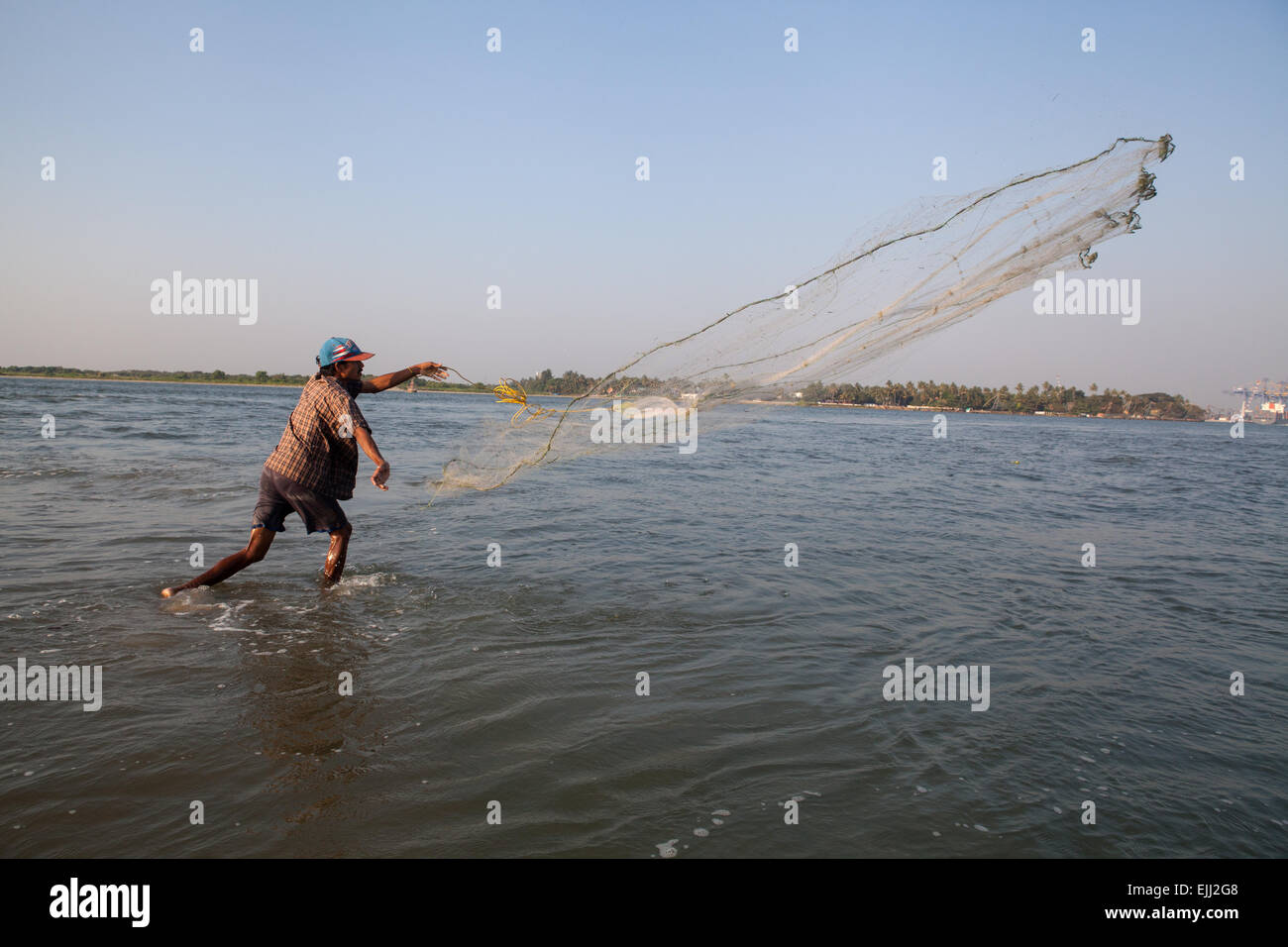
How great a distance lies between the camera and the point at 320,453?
5688mm

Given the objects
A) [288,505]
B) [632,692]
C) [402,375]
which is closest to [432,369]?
[402,375]

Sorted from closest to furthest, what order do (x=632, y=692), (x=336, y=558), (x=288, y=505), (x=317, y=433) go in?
(x=632, y=692) → (x=317, y=433) → (x=288, y=505) → (x=336, y=558)

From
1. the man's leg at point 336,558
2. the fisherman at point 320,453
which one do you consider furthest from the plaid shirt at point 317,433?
the man's leg at point 336,558

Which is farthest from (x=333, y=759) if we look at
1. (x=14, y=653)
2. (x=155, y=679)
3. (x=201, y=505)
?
(x=201, y=505)

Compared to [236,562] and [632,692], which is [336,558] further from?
[632,692]

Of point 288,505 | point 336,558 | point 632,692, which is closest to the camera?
point 632,692

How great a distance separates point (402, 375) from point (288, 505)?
1.41 meters

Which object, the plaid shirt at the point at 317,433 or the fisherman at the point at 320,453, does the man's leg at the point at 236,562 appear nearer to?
the fisherman at the point at 320,453

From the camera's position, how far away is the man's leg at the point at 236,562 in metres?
5.85

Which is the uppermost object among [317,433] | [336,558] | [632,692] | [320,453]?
[317,433]

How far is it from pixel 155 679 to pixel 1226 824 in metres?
5.62

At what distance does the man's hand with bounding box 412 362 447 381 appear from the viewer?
233 inches

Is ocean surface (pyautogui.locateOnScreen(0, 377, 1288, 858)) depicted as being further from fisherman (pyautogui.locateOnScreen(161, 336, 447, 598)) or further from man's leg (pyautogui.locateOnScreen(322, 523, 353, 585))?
fisherman (pyautogui.locateOnScreen(161, 336, 447, 598))
